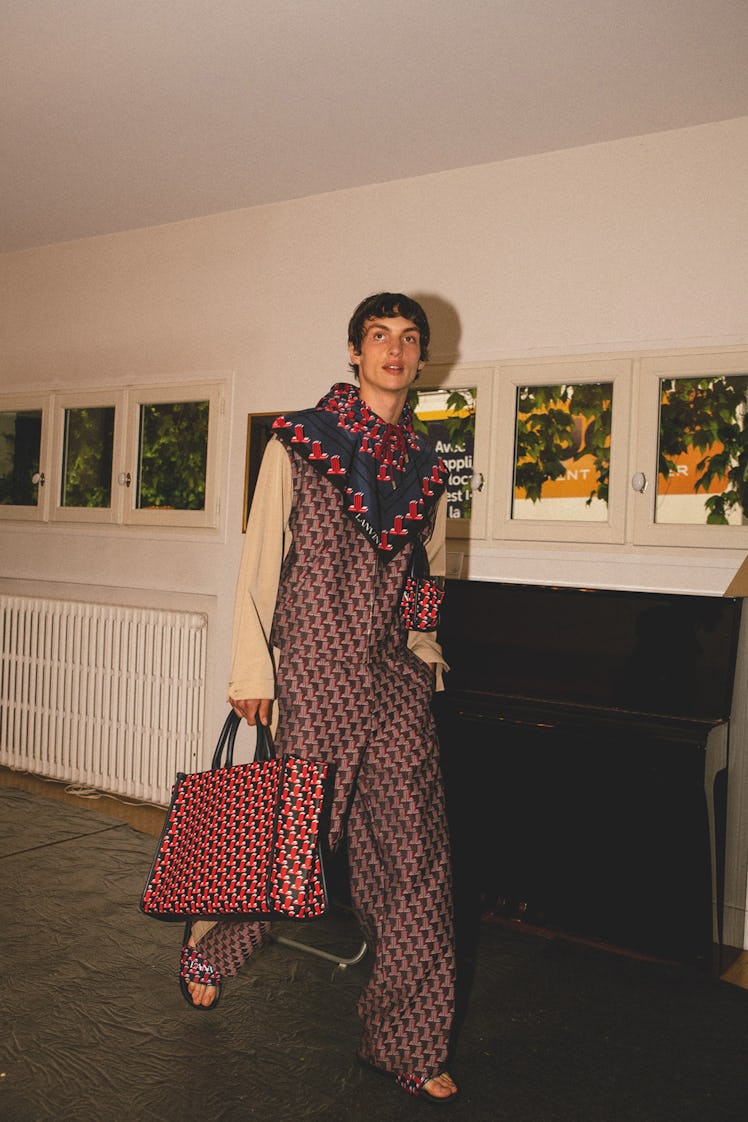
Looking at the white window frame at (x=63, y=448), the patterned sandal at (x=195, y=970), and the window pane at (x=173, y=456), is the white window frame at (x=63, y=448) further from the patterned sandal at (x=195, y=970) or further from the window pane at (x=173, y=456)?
the patterned sandal at (x=195, y=970)

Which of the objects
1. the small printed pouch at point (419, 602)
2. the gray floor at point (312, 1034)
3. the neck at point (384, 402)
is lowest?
the gray floor at point (312, 1034)

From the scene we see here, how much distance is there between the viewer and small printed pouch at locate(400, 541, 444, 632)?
1.97 m

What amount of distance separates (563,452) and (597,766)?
113 centimetres

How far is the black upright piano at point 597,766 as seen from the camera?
2.46 metres

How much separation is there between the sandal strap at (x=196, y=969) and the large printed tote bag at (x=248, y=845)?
0.27 m

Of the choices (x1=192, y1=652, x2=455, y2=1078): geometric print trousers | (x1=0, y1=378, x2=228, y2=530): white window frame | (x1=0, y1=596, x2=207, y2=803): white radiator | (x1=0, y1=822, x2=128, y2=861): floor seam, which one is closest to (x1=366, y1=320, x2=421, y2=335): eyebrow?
(x1=192, y1=652, x2=455, y2=1078): geometric print trousers

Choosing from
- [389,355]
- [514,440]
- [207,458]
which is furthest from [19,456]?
[389,355]

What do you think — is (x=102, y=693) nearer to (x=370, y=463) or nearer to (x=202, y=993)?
(x=202, y=993)

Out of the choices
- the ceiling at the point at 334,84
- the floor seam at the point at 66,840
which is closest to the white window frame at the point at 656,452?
the ceiling at the point at 334,84

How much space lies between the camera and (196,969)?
208 centimetres

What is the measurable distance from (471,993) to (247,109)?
104 inches

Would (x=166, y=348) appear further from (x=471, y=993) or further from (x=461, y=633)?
(x=471, y=993)

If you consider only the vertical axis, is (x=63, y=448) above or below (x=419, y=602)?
above

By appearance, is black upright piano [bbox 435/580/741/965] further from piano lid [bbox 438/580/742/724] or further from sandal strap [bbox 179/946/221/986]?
sandal strap [bbox 179/946/221/986]
